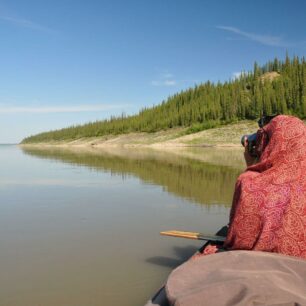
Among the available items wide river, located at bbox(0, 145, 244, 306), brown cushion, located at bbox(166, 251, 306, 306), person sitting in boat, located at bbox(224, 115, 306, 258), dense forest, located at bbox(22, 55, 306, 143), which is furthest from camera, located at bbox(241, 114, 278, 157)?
dense forest, located at bbox(22, 55, 306, 143)

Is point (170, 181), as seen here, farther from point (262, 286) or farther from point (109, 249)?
point (262, 286)

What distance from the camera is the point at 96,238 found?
25.3 feet

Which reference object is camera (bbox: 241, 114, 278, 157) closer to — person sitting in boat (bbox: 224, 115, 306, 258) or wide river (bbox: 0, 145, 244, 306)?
person sitting in boat (bbox: 224, 115, 306, 258)

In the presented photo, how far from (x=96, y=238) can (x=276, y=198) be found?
4.30 meters

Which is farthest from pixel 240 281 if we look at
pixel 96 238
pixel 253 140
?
pixel 96 238

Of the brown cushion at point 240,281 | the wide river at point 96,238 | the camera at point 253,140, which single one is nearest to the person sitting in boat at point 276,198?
the brown cushion at point 240,281

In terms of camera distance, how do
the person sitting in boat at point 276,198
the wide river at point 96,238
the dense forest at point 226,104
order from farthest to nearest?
the dense forest at point 226,104 → the wide river at point 96,238 → the person sitting in boat at point 276,198

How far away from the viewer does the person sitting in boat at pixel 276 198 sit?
4219 millimetres

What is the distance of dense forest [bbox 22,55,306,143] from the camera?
299ft

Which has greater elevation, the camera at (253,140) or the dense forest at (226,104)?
the dense forest at (226,104)

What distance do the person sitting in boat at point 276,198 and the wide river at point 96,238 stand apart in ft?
5.28

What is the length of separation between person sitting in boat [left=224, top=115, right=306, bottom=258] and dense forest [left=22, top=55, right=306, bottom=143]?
83.6 meters

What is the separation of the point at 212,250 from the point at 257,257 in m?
1.28

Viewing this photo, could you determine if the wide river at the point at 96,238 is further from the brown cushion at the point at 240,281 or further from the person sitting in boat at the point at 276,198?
the person sitting in boat at the point at 276,198
